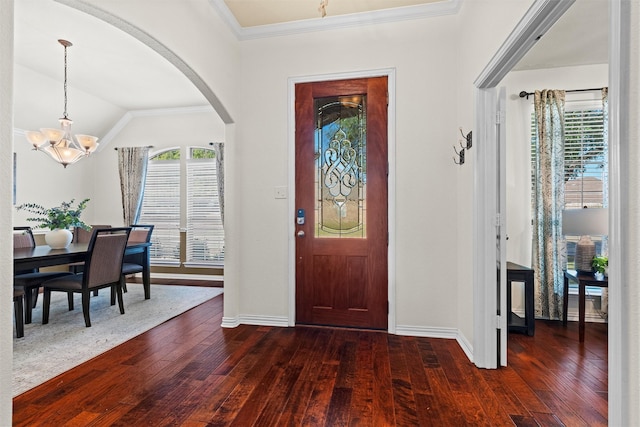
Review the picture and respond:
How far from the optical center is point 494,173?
230 cm

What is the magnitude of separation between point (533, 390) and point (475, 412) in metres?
0.54

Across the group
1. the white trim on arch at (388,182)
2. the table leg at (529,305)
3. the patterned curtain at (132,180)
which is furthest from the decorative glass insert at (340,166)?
the patterned curtain at (132,180)

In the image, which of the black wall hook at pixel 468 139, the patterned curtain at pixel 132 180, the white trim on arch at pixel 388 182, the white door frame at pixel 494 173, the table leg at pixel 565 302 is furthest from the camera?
the patterned curtain at pixel 132 180

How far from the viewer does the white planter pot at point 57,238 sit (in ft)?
11.4

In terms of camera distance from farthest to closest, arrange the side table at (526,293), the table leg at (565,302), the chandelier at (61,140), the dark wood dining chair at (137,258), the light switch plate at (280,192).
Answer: the dark wood dining chair at (137,258) < the chandelier at (61,140) < the light switch plate at (280,192) < the table leg at (565,302) < the side table at (526,293)

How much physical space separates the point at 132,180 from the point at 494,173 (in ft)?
18.6

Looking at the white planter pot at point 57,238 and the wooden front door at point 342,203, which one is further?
the white planter pot at point 57,238

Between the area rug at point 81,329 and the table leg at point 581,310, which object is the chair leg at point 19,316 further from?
the table leg at point 581,310

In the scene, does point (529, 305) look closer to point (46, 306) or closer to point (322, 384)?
point (322, 384)

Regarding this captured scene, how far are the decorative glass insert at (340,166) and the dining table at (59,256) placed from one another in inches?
97.7

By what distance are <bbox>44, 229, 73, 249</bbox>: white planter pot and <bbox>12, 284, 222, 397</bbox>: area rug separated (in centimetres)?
78

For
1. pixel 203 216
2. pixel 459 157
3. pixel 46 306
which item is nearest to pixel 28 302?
pixel 46 306

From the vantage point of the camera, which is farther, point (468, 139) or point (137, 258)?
point (137, 258)

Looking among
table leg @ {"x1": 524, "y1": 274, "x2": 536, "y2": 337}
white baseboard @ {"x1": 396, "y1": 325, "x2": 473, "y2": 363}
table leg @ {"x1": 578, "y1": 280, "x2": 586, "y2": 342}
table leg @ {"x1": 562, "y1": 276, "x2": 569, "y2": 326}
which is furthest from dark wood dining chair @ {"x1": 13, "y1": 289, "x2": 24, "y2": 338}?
table leg @ {"x1": 562, "y1": 276, "x2": 569, "y2": 326}
